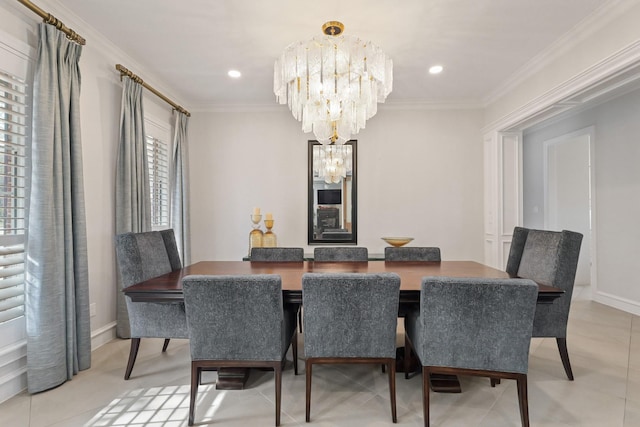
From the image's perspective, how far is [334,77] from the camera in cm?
213

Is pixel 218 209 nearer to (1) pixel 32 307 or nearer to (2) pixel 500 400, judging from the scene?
(1) pixel 32 307

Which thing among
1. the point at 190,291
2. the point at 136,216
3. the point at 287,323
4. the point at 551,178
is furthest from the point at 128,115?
the point at 551,178

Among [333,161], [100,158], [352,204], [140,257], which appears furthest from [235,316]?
[333,161]

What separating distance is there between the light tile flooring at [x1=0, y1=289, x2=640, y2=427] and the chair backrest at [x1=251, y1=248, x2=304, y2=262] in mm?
936

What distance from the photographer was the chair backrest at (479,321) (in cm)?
145

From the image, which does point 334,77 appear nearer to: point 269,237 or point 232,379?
point 232,379

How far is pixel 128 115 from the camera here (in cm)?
284

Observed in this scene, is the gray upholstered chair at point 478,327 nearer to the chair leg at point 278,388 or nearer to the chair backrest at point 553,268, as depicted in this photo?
the chair backrest at point 553,268

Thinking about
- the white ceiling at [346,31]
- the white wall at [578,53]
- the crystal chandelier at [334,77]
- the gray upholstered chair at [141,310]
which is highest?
the white ceiling at [346,31]

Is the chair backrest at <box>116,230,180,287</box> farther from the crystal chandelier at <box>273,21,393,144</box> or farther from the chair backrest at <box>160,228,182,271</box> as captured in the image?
the crystal chandelier at <box>273,21,393,144</box>

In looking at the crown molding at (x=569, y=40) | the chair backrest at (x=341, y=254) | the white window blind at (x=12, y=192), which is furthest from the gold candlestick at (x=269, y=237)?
the crown molding at (x=569, y=40)

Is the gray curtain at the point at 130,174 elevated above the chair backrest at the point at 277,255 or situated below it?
above

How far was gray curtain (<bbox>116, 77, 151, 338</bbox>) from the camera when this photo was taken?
2795mm

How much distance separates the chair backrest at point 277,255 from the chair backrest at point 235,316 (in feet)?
3.82
